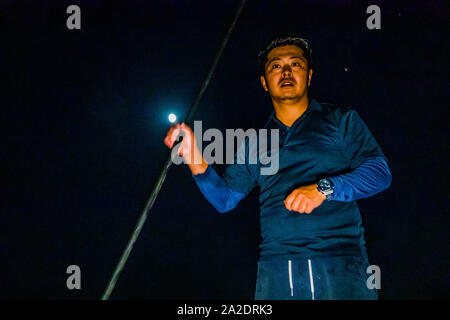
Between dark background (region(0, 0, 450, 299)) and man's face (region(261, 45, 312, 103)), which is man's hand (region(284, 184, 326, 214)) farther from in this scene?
dark background (region(0, 0, 450, 299))

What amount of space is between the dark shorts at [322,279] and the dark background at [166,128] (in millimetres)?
518

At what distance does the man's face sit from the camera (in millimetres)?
1489

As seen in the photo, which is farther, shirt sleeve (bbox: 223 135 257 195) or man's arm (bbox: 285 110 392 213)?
shirt sleeve (bbox: 223 135 257 195)

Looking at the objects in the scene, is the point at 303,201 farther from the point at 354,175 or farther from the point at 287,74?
the point at 287,74

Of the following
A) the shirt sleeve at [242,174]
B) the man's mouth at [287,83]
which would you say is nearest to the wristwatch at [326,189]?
the shirt sleeve at [242,174]

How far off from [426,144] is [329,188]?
0.83m

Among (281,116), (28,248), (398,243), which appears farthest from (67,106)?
(398,243)

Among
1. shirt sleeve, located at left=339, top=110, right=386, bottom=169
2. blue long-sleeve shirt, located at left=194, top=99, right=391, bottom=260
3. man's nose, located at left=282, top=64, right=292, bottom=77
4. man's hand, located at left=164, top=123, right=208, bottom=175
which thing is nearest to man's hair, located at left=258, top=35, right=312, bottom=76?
man's nose, located at left=282, top=64, right=292, bottom=77

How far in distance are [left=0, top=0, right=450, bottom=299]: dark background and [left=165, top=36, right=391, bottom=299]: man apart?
0.27m

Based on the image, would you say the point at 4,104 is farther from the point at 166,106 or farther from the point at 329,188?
the point at 329,188

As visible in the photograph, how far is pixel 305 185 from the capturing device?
4.35 ft

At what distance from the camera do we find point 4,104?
1.71 metres

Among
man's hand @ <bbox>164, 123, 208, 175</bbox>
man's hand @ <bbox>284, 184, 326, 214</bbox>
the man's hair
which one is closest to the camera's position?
man's hand @ <bbox>284, 184, 326, 214</bbox>

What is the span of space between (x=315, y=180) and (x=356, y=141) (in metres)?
0.25
